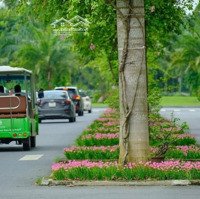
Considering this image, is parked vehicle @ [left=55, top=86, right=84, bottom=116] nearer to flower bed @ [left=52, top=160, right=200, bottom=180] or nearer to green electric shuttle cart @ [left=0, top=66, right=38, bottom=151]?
green electric shuttle cart @ [left=0, top=66, right=38, bottom=151]

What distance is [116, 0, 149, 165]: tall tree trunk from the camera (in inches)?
712

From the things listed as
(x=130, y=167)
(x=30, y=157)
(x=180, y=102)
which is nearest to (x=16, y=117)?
(x=30, y=157)

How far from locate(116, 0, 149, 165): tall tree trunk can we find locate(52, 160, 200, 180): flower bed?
649mm

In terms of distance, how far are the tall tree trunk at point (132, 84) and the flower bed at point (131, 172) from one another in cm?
65

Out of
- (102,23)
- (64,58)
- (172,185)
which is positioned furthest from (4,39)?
(172,185)

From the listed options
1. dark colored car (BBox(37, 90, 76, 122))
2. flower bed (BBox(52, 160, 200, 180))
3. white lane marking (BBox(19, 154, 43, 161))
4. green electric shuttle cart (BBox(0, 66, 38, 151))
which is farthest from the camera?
dark colored car (BBox(37, 90, 76, 122))

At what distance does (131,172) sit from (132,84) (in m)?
2.03

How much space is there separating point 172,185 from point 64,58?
7055cm

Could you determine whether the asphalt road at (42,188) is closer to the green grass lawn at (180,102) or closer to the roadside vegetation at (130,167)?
the roadside vegetation at (130,167)

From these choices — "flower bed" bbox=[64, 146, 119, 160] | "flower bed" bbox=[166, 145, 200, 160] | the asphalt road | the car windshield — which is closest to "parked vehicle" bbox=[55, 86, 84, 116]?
the car windshield

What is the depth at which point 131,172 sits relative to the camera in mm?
16656

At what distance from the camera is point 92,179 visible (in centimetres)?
1667

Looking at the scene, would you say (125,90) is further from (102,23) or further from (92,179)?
(102,23)

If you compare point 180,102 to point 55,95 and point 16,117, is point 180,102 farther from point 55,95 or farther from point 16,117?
point 16,117
